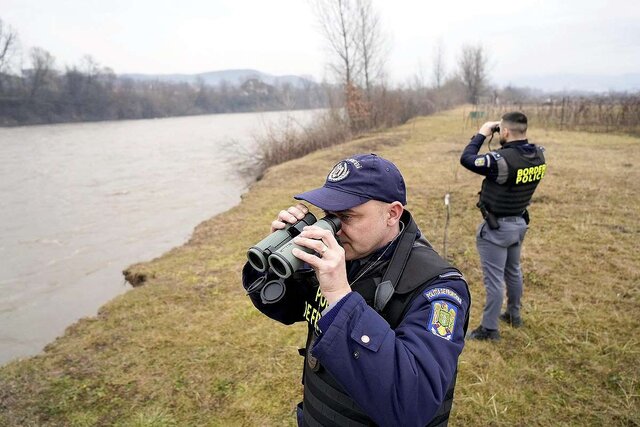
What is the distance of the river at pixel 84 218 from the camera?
6.35 metres

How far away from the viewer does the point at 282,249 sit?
1.31 meters

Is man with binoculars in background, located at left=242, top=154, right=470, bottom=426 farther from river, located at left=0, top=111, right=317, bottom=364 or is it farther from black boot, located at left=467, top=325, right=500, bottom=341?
river, located at left=0, top=111, right=317, bottom=364

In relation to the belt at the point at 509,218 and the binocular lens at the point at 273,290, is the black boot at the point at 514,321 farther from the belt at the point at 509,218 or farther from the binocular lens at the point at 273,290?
the binocular lens at the point at 273,290

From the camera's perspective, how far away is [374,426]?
1445 millimetres

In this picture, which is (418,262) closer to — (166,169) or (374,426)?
(374,426)

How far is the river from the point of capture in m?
6.35

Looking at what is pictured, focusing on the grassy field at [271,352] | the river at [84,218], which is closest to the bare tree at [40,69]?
the river at [84,218]

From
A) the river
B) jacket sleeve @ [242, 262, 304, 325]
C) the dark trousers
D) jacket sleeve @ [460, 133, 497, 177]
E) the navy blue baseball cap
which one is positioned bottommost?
the river

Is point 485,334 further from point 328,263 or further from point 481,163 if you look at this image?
point 328,263

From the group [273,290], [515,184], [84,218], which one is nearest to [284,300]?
[273,290]

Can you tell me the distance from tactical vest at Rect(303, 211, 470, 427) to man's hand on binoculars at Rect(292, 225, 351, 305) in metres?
0.25

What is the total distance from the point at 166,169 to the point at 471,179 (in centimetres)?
1332

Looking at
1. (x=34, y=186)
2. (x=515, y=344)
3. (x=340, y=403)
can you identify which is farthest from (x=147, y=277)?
(x=34, y=186)

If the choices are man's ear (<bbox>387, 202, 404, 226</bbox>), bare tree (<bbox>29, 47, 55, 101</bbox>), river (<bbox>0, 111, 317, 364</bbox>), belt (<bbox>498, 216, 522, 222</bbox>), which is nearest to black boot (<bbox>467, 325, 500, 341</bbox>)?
belt (<bbox>498, 216, 522, 222</bbox>)
